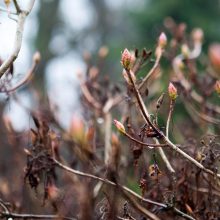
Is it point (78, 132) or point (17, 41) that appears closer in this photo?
point (78, 132)

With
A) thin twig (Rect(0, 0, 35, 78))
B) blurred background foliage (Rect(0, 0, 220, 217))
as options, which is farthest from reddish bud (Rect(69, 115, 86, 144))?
blurred background foliage (Rect(0, 0, 220, 217))

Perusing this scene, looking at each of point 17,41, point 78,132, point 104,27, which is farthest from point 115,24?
point 78,132

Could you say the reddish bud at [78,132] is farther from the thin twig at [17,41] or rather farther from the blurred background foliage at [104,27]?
the blurred background foliage at [104,27]

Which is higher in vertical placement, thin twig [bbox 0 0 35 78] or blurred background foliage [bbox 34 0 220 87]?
blurred background foliage [bbox 34 0 220 87]

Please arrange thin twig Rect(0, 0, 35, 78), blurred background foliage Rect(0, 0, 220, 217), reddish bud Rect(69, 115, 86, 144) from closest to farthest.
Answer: reddish bud Rect(69, 115, 86, 144)
thin twig Rect(0, 0, 35, 78)
blurred background foliage Rect(0, 0, 220, 217)

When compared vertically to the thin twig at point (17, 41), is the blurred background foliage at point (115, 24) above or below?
above

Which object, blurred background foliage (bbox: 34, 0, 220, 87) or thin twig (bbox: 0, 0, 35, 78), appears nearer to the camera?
thin twig (bbox: 0, 0, 35, 78)

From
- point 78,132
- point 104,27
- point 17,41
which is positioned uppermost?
point 104,27

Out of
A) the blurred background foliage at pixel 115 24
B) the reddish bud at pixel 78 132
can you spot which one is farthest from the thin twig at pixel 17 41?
the blurred background foliage at pixel 115 24

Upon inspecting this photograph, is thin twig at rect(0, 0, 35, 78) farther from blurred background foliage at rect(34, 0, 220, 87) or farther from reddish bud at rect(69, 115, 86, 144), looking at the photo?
blurred background foliage at rect(34, 0, 220, 87)

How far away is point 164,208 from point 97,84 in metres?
1.89

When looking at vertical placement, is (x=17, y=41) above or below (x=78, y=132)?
above

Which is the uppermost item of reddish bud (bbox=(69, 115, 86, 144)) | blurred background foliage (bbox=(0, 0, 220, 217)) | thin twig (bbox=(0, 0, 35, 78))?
blurred background foliage (bbox=(0, 0, 220, 217))

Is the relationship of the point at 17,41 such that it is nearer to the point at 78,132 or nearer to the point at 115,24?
the point at 78,132
